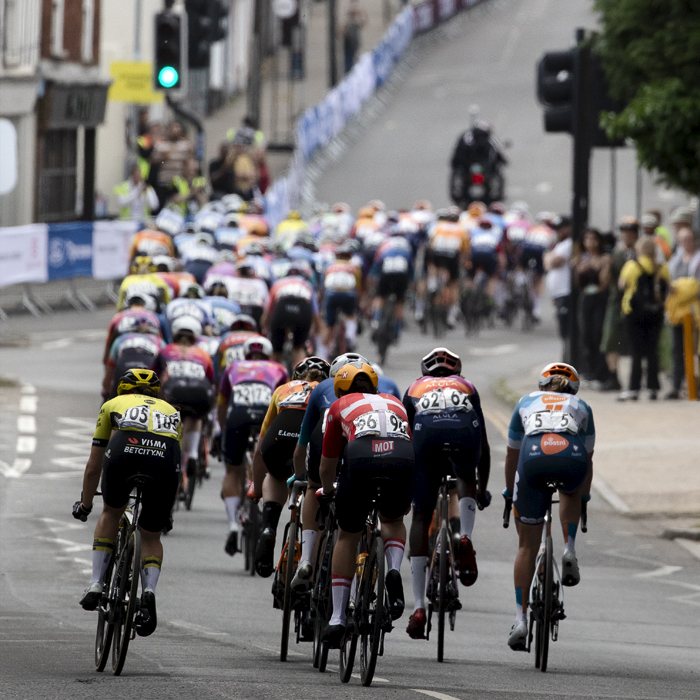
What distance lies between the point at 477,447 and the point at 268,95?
52.5 metres

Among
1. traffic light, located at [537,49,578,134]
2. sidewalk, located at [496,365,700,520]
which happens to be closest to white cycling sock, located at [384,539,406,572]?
sidewalk, located at [496,365,700,520]

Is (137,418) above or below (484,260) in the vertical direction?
below

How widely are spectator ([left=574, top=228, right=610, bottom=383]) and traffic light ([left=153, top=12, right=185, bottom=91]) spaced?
538 centimetres

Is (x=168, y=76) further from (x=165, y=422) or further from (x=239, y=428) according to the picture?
(x=165, y=422)

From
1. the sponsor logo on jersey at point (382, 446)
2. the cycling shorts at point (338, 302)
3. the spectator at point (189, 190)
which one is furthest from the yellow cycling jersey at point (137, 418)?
the spectator at point (189, 190)

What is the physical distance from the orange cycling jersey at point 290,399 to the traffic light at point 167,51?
11.5 meters

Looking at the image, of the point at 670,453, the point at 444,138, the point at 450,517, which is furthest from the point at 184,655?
the point at 444,138

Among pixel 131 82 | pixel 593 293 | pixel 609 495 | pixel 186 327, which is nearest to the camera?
pixel 186 327

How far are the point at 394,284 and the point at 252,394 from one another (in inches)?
475

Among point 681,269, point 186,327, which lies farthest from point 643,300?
point 186,327

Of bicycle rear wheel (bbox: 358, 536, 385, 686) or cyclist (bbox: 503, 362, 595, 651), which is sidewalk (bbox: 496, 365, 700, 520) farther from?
bicycle rear wheel (bbox: 358, 536, 385, 686)

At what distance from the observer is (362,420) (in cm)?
899

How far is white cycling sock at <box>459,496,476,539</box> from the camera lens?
10492mm

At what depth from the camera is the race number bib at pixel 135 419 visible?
9.21 metres
